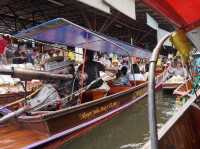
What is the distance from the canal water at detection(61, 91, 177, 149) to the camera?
536 centimetres

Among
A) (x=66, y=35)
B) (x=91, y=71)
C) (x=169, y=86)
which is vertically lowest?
(x=169, y=86)

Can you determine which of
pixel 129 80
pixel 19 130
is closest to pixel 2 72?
pixel 19 130

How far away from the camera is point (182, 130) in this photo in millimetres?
2832

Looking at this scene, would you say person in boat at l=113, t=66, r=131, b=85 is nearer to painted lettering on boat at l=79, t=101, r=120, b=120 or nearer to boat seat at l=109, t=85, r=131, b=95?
boat seat at l=109, t=85, r=131, b=95

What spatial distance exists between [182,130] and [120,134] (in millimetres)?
3334

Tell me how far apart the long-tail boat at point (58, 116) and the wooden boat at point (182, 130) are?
1.86m

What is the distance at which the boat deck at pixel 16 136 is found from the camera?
419 cm

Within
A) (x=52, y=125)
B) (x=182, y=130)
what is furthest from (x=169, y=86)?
(x=182, y=130)

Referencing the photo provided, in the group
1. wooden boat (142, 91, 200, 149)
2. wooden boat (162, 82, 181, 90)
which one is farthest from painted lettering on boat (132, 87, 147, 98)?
wooden boat (142, 91, 200, 149)

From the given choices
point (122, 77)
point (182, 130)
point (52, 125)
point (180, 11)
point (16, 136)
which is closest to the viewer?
point (180, 11)

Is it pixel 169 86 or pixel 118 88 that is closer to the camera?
→ pixel 118 88

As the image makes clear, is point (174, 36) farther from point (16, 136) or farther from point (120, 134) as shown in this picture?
point (120, 134)

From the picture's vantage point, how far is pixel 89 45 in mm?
6539

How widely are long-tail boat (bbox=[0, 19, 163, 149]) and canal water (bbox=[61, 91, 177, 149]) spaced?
0.69ft
